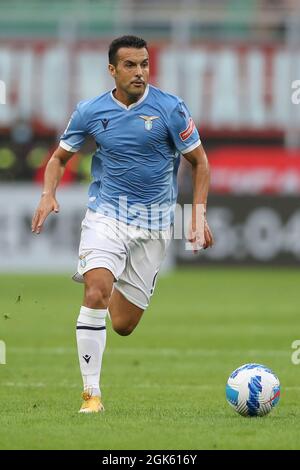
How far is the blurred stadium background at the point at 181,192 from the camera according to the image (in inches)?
502

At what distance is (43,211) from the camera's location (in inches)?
348

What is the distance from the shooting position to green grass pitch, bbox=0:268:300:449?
24.0 ft

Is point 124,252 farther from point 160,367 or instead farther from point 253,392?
point 160,367

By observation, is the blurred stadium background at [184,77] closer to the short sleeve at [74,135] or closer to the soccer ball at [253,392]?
the short sleeve at [74,135]

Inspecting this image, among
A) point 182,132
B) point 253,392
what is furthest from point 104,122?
point 253,392

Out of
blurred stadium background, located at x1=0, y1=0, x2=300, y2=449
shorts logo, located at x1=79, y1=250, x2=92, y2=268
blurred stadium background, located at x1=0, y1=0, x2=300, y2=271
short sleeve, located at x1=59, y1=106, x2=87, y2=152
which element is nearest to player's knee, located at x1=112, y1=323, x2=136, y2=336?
blurred stadium background, located at x1=0, y1=0, x2=300, y2=449

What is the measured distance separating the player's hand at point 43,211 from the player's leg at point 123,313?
3.50 feet

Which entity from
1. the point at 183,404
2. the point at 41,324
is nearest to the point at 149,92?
the point at 183,404

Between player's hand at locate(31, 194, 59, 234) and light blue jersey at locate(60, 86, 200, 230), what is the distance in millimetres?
457

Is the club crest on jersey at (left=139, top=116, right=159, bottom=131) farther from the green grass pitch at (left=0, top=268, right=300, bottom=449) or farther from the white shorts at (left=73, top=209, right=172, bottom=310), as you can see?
the green grass pitch at (left=0, top=268, right=300, bottom=449)

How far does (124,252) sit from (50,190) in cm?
71

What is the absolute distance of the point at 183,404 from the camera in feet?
30.2

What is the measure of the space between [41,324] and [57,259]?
7760mm

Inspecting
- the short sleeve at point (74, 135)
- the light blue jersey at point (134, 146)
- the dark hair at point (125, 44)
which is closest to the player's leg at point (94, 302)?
the light blue jersey at point (134, 146)
